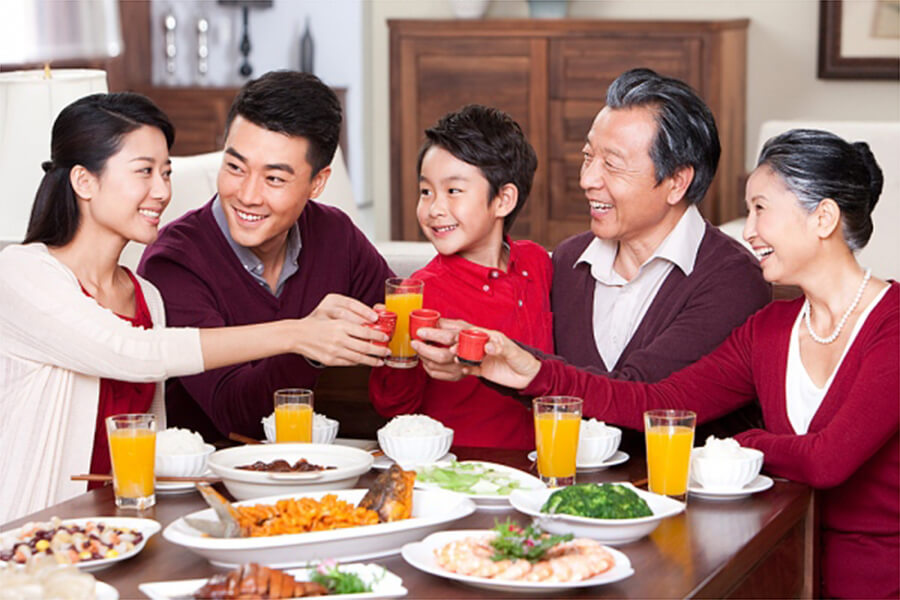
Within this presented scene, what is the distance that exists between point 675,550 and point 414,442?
0.52 metres

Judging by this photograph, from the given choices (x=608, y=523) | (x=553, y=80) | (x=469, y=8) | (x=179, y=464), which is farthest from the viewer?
(x=469, y=8)

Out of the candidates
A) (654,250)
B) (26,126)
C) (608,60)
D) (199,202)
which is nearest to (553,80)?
(608,60)

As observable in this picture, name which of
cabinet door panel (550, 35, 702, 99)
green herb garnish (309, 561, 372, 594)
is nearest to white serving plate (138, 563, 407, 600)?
green herb garnish (309, 561, 372, 594)

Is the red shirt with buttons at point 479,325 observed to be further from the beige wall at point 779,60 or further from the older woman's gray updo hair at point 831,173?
the beige wall at point 779,60

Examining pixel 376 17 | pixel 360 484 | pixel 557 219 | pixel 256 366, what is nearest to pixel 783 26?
pixel 557 219

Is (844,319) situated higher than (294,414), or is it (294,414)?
(844,319)

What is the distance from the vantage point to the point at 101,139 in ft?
8.24

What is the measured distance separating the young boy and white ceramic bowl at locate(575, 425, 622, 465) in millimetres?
506

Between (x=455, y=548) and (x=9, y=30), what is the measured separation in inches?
221

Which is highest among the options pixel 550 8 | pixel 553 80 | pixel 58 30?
pixel 550 8

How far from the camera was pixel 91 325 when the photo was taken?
2326 mm

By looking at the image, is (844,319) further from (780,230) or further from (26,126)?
(26,126)

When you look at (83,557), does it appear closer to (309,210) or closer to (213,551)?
(213,551)

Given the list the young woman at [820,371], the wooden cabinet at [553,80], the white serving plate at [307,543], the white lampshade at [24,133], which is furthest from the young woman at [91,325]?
the wooden cabinet at [553,80]
